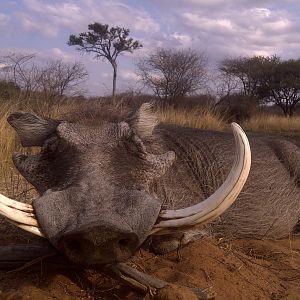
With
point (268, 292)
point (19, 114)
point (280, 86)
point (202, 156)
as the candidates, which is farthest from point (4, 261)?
point (280, 86)

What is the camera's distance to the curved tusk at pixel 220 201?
2482mm

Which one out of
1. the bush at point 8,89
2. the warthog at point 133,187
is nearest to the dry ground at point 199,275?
the warthog at point 133,187

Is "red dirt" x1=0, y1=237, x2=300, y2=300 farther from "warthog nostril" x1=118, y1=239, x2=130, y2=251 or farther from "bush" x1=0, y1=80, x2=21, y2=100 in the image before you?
"bush" x1=0, y1=80, x2=21, y2=100

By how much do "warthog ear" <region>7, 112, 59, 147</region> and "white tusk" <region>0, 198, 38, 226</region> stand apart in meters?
1.06

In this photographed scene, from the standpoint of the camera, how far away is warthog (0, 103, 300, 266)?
93.4 inches

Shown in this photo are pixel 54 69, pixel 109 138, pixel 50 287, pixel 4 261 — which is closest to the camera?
pixel 50 287

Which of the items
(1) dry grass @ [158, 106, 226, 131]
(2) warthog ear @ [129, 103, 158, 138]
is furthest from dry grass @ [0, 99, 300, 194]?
(2) warthog ear @ [129, 103, 158, 138]

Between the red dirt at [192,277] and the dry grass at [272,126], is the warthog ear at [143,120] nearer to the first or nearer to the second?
the red dirt at [192,277]

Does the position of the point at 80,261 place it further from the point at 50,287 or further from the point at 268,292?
the point at 268,292

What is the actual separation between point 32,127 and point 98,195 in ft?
3.98

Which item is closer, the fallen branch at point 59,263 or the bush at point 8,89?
the fallen branch at point 59,263

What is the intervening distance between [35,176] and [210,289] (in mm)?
1222

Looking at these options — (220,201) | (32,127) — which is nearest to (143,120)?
(32,127)

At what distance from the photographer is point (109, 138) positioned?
3172 mm
